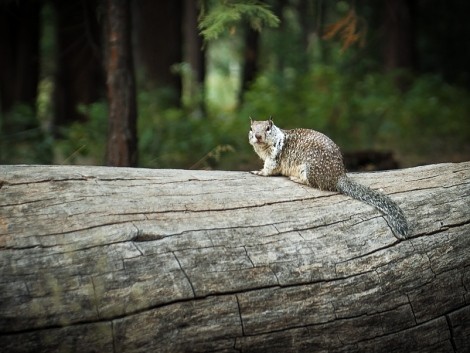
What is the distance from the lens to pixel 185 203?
12.2ft

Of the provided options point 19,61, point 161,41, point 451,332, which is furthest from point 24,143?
point 451,332

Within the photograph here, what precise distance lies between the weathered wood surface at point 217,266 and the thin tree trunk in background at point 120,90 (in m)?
2.08

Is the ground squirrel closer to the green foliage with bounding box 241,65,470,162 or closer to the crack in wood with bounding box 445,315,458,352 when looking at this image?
the crack in wood with bounding box 445,315,458,352

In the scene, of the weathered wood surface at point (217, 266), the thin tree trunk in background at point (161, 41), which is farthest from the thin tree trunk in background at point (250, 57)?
the weathered wood surface at point (217, 266)

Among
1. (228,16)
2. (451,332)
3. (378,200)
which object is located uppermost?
(228,16)

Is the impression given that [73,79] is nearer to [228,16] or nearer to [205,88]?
[205,88]

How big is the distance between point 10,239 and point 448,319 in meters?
2.78

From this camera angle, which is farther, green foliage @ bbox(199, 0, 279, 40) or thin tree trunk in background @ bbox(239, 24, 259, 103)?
thin tree trunk in background @ bbox(239, 24, 259, 103)

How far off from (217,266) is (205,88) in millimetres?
9262

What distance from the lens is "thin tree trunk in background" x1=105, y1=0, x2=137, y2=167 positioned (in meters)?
5.95

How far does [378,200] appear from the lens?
4.07 meters

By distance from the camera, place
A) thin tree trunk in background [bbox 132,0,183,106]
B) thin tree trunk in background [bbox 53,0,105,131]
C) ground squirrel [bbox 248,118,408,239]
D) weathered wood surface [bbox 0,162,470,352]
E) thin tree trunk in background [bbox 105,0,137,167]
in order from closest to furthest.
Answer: weathered wood surface [bbox 0,162,470,352], ground squirrel [bbox 248,118,408,239], thin tree trunk in background [bbox 105,0,137,167], thin tree trunk in background [bbox 132,0,183,106], thin tree trunk in background [bbox 53,0,105,131]

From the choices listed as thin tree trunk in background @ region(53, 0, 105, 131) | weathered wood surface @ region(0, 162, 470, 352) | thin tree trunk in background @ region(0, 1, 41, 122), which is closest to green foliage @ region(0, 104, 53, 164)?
thin tree trunk in background @ region(53, 0, 105, 131)

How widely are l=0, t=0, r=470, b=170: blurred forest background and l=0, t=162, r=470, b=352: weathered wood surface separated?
6.55 feet
